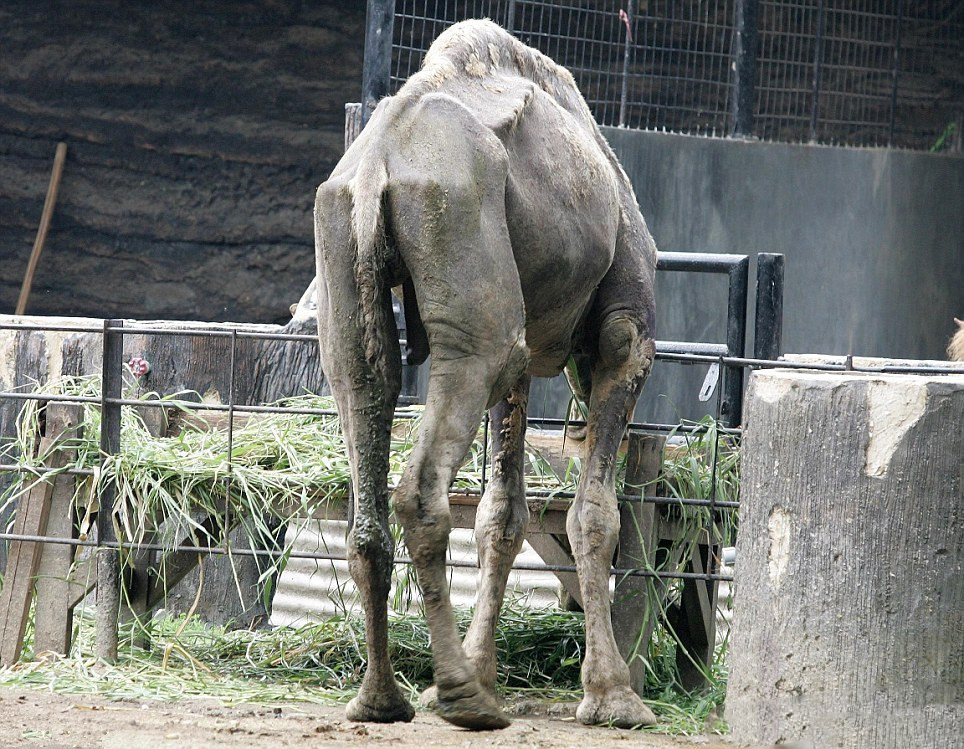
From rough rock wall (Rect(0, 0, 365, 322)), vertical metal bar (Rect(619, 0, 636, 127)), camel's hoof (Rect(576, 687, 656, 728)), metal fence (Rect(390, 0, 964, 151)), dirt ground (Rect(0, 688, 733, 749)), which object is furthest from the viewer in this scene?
rough rock wall (Rect(0, 0, 365, 322))

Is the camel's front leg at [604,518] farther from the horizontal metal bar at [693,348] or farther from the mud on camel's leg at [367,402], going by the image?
the horizontal metal bar at [693,348]

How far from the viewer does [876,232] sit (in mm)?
10867

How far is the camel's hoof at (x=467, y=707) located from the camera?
11.9ft

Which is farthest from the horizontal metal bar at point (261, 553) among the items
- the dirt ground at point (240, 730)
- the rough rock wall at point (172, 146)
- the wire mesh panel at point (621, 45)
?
the rough rock wall at point (172, 146)

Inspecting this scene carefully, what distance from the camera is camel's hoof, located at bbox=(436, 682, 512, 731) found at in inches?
143

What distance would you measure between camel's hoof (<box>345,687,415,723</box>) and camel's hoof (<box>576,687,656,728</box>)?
69 centimetres

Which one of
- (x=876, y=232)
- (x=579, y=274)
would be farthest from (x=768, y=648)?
(x=876, y=232)

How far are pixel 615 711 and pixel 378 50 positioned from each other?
5123 mm

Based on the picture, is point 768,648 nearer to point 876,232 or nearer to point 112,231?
point 876,232

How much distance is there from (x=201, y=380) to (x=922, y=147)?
7804 mm

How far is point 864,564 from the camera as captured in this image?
11.8ft

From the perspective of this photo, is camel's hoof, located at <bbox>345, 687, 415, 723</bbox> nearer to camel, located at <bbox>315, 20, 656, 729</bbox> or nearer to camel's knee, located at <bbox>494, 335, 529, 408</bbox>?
camel, located at <bbox>315, 20, 656, 729</bbox>

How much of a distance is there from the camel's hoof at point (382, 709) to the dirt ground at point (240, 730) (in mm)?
40

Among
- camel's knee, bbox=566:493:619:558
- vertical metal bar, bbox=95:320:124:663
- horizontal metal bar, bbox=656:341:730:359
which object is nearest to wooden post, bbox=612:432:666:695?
camel's knee, bbox=566:493:619:558
